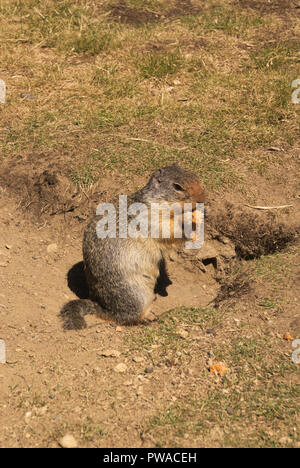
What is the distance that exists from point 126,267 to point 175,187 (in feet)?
2.59

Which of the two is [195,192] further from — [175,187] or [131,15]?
[131,15]

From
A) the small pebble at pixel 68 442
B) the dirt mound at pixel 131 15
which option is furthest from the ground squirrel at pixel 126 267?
the dirt mound at pixel 131 15

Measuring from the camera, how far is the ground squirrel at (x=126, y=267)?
427cm

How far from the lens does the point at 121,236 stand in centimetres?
433

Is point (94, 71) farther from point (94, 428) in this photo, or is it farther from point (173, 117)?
point (94, 428)

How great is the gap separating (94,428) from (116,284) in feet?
4.36

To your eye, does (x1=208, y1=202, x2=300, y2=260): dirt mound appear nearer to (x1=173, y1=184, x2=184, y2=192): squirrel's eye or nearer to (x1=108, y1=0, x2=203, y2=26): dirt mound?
(x1=173, y1=184, x2=184, y2=192): squirrel's eye

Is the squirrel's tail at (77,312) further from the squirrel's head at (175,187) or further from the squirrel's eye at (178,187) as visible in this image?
the squirrel's eye at (178,187)

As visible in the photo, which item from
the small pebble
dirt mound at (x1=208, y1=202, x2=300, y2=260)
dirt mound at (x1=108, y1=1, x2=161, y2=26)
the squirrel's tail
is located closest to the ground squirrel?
the squirrel's tail

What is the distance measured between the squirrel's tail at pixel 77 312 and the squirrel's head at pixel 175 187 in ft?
3.46

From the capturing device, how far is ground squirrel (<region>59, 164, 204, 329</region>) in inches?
168

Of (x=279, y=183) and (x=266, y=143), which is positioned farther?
(x=266, y=143)
